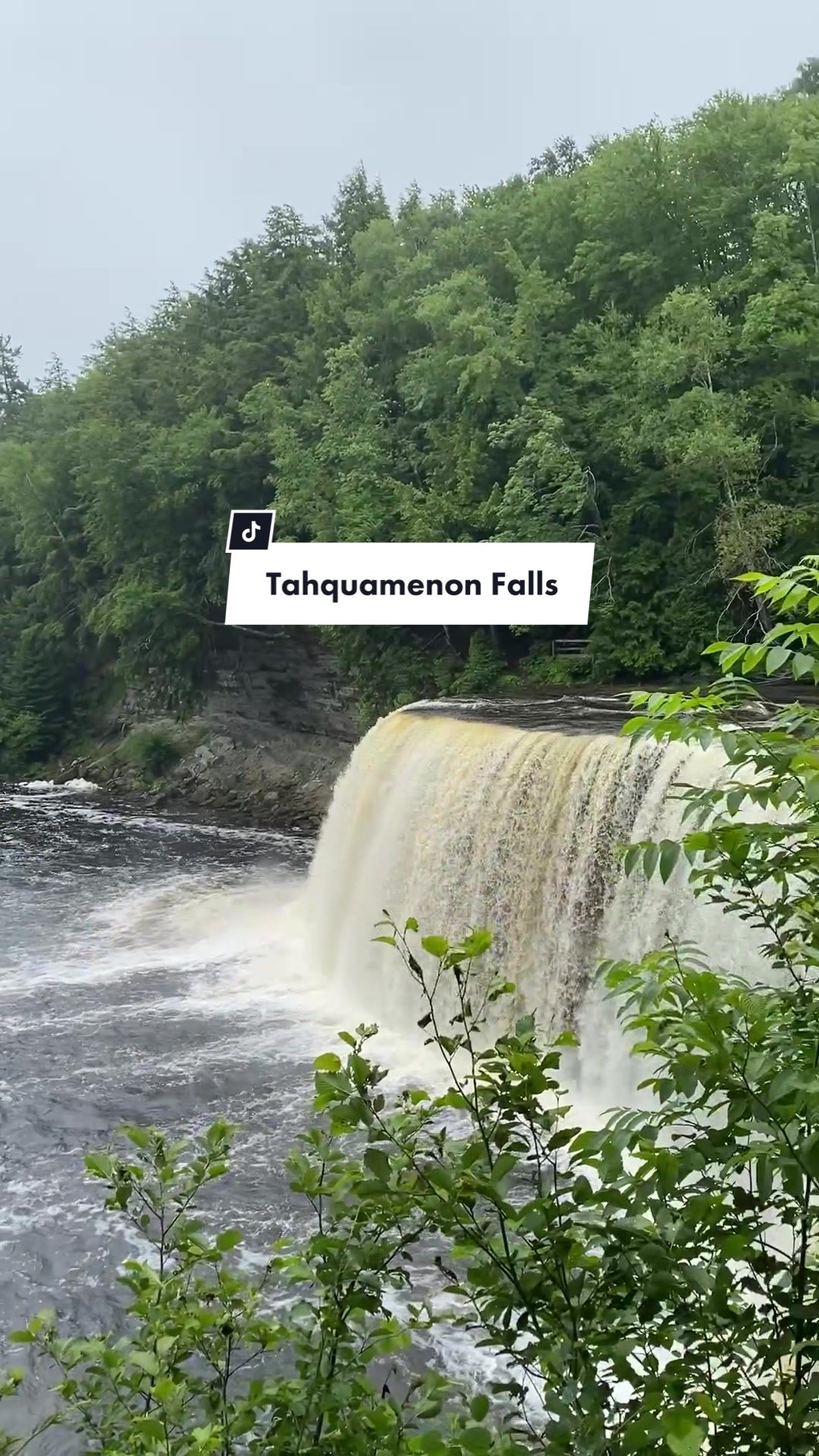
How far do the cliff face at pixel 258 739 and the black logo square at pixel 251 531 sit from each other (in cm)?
258

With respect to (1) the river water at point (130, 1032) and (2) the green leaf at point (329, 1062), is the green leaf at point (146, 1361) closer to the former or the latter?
(2) the green leaf at point (329, 1062)

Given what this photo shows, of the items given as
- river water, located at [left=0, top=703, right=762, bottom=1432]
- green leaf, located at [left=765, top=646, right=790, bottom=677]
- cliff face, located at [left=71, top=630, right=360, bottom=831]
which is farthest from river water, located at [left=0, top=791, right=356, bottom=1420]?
green leaf, located at [left=765, top=646, right=790, bottom=677]

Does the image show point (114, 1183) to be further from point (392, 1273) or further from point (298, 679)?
point (298, 679)

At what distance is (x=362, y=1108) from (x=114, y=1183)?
78 cm

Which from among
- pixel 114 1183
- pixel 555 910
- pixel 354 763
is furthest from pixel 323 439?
pixel 114 1183

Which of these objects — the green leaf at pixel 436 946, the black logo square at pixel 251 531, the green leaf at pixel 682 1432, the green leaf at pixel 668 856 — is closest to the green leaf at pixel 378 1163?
the green leaf at pixel 436 946

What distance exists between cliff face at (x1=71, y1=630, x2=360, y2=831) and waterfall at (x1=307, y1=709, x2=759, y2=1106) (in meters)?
7.42

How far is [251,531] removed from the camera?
18281 millimetres

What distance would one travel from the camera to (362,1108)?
1.61 m

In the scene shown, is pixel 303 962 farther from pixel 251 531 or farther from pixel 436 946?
pixel 436 946

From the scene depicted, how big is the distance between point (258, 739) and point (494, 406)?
8.63m
